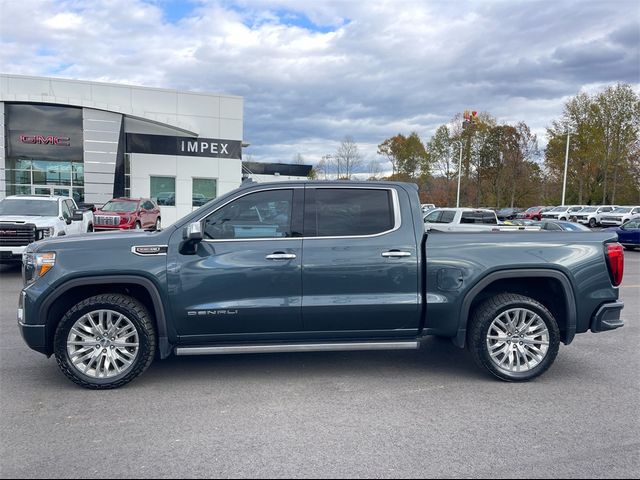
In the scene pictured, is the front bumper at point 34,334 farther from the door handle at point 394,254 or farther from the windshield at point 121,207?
the windshield at point 121,207

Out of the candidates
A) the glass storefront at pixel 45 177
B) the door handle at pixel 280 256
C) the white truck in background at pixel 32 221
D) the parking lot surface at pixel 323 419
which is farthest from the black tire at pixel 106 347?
the glass storefront at pixel 45 177

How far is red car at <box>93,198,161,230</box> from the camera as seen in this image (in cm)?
1930

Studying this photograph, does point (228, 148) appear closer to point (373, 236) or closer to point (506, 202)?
point (373, 236)

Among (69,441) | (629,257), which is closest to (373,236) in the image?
(69,441)

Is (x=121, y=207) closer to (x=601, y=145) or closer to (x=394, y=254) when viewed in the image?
(x=394, y=254)

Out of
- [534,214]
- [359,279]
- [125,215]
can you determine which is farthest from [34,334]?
[534,214]

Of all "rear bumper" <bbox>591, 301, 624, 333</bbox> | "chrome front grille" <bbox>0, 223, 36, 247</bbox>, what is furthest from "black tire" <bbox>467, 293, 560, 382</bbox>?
"chrome front grille" <bbox>0, 223, 36, 247</bbox>

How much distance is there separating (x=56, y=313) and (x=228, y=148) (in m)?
28.0

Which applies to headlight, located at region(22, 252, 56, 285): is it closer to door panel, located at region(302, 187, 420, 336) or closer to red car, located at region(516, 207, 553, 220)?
door panel, located at region(302, 187, 420, 336)

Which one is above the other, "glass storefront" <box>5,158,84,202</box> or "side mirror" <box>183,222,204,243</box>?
"glass storefront" <box>5,158,84,202</box>

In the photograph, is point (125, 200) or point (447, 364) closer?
point (447, 364)

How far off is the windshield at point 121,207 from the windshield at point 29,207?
7813 mm

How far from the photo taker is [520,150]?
60500mm

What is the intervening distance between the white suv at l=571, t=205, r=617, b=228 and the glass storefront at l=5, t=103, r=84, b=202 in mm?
37097
